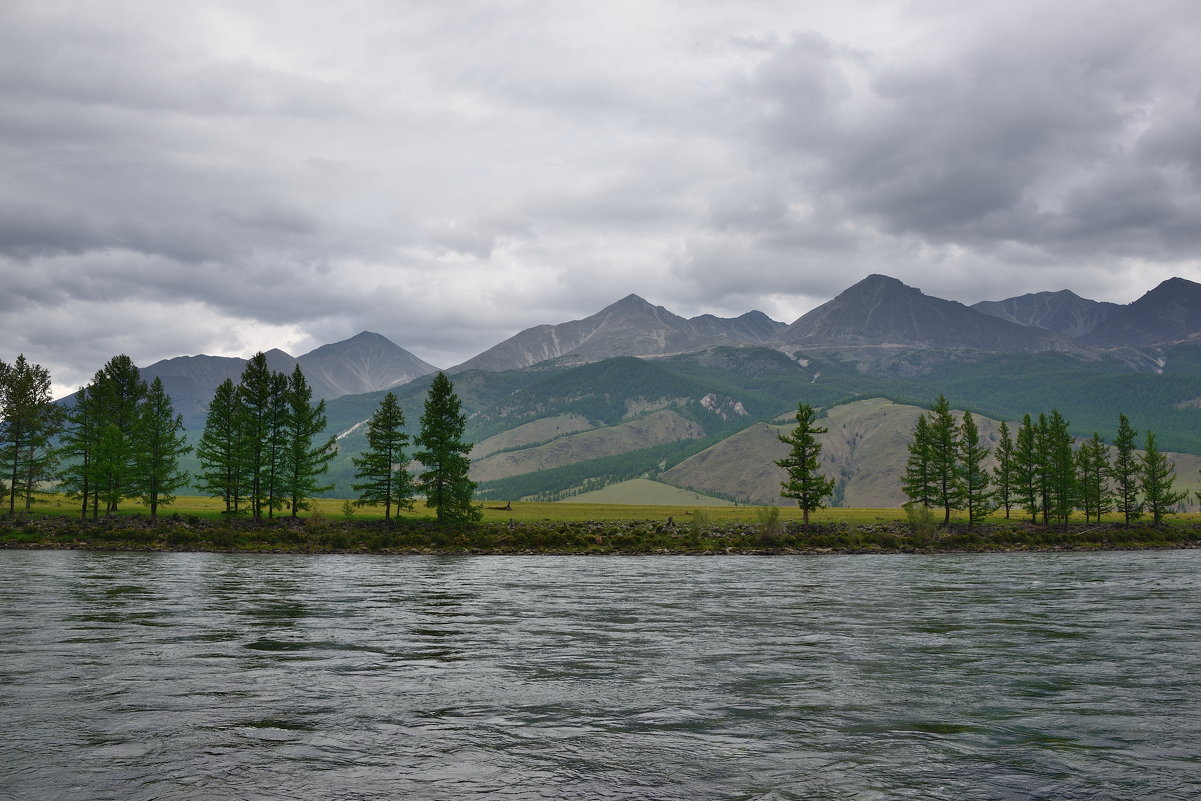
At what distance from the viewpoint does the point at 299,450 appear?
92.4 meters

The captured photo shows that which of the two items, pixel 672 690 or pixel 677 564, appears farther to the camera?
pixel 677 564

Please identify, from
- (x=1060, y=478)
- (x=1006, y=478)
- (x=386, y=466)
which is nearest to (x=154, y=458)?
(x=386, y=466)

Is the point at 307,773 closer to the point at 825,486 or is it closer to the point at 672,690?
the point at 672,690

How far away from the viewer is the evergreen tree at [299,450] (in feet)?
303

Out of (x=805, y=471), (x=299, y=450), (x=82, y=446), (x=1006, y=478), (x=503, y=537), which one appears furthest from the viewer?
(x=1006, y=478)

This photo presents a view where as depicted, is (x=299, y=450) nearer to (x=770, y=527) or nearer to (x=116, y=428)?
(x=116, y=428)

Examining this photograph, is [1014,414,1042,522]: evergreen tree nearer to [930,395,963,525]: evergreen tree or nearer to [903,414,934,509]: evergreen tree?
[930,395,963,525]: evergreen tree

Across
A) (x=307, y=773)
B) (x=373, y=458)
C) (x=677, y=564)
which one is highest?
(x=373, y=458)

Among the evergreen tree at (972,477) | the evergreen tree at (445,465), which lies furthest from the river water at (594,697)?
the evergreen tree at (972,477)

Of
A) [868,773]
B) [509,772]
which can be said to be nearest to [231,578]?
[509,772]

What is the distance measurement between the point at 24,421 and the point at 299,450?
1314 inches

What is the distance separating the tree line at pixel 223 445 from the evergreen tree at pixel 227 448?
14 centimetres

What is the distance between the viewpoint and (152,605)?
105ft

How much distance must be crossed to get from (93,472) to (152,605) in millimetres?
66308
